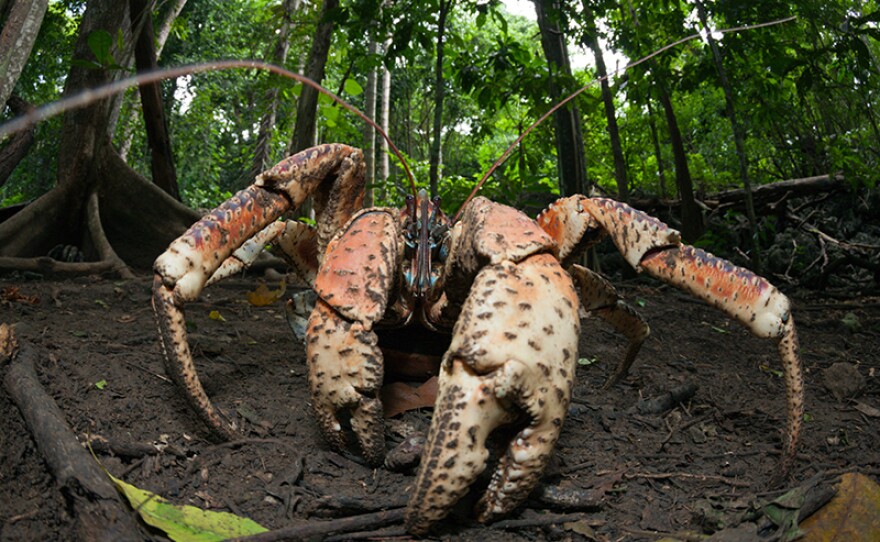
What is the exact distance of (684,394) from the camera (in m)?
3.02

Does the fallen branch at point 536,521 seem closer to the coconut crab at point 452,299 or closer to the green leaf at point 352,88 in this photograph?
the coconut crab at point 452,299

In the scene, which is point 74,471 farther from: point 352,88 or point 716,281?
point 352,88

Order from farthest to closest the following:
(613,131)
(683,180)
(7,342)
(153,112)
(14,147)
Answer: (153,112) < (683,180) < (613,131) < (14,147) < (7,342)

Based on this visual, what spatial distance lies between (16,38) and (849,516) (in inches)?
125

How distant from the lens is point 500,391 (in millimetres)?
1606

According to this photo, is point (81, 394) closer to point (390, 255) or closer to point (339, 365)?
point (339, 365)

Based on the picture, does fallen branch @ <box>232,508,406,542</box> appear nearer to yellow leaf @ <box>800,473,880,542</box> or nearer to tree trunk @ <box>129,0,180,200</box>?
yellow leaf @ <box>800,473,880,542</box>

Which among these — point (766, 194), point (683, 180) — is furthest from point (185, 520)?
point (766, 194)

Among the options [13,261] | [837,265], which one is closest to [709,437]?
[837,265]

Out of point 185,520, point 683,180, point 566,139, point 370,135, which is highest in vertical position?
point 370,135

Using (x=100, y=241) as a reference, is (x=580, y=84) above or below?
above

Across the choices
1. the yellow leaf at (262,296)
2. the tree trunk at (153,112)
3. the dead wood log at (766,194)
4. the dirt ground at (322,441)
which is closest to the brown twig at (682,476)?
the dirt ground at (322,441)

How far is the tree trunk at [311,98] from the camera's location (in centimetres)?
598

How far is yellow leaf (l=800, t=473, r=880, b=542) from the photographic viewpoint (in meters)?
1.69
